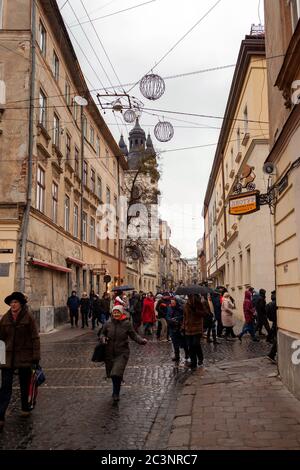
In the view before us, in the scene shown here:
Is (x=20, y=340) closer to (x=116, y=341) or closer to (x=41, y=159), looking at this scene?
(x=116, y=341)

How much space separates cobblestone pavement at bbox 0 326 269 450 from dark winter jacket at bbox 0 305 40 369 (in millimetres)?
775

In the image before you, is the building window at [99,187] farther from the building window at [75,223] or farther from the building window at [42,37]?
the building window at [42,37]

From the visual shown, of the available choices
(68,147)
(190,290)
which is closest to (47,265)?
(68,147)

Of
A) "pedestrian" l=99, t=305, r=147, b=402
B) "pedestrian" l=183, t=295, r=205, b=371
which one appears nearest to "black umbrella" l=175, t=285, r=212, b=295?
"pedestrian" l=183, t=295, r=205, b=371

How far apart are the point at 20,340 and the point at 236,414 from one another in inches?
122

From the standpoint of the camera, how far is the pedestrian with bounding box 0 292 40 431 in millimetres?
6789

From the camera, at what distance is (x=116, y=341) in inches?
326

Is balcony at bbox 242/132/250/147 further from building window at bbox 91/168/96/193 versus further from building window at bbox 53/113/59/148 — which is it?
building window at bbox 91/168/96/193

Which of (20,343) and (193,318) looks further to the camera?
(193,318)

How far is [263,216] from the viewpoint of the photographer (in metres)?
19.1

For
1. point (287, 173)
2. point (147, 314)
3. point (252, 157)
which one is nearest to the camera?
point (287, 173)

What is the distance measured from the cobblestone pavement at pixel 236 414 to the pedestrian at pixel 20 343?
83.7 inches
